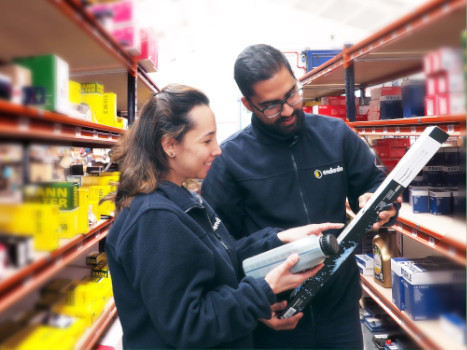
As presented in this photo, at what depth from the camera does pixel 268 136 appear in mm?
1484

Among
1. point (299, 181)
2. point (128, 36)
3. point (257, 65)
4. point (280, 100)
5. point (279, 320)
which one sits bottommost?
point (279, 320)

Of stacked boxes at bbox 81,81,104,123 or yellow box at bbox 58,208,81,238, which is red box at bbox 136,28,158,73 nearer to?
stacked boxes at bbox 81,81,104,123

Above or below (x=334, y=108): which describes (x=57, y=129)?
below

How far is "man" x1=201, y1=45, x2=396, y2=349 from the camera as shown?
4.46 feet

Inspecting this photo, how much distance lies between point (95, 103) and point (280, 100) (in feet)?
5.15

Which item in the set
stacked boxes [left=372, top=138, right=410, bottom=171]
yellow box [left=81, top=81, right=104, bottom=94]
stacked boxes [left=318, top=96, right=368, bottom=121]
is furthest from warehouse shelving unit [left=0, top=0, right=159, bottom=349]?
stacked boxes [left=318, top=96, right=368, bottom=121]

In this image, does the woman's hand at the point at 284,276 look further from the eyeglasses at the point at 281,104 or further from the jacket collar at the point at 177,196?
the eyeglasses at the point at 281,104

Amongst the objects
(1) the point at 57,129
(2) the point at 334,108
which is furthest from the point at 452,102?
(2) the point at 334,108

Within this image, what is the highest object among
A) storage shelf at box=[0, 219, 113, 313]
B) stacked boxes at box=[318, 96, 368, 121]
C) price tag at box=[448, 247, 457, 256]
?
stacked boxes at box=[318, 96, 368, 121]

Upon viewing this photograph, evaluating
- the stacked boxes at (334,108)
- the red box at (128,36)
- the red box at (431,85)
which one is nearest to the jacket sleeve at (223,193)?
the red box at (431,85)

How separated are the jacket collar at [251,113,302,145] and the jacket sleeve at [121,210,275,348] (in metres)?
0.70

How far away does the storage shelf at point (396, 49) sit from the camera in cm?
50

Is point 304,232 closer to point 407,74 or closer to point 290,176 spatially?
point 290,176

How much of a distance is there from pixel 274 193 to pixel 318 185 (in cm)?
19
